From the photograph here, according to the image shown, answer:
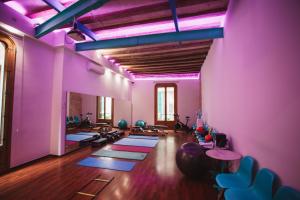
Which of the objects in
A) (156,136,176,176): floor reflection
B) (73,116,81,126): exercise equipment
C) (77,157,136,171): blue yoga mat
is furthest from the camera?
(73,116,81,126): exercise equipment

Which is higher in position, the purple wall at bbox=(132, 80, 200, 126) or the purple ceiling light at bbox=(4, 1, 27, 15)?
the purple ceiling light at bbox=(4, 1, 27, 15)

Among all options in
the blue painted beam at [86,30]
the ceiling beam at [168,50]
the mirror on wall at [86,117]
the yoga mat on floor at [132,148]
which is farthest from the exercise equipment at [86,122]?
the blue painted beam at [86,30]

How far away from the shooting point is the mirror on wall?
4.94 m

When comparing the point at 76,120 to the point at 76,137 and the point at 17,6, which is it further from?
the point at 17,6

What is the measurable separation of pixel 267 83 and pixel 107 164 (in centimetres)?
362

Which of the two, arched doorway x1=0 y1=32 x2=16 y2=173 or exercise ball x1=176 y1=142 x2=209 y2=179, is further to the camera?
arched doorway x1=0 y1=32 x2=16 y2=173

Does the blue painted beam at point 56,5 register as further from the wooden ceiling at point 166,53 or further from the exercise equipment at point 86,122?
the exercise equipment at point 86,122

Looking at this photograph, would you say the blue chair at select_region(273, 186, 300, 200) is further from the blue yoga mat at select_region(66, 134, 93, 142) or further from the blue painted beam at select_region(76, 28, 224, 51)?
the blue yoga mat at select_region(66, 134, 93, 142)

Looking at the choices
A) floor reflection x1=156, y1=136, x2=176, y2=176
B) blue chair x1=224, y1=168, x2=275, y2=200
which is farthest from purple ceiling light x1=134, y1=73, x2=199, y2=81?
blue chair x1=224, y1=168, x2=275, y2=200

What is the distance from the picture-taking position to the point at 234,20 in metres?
2.89

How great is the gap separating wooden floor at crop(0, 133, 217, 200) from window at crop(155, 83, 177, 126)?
596 centimetres

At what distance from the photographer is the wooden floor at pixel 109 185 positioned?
8.36 ft

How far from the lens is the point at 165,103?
32.7 ft

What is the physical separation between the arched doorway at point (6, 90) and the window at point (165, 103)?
24.4ft
